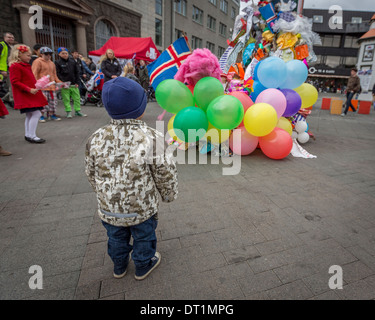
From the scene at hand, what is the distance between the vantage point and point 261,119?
162 inches

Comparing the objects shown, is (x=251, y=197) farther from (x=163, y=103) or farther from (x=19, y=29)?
(x=19, y=29)

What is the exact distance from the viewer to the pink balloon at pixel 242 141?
461 cm

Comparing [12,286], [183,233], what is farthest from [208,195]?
[12,286]

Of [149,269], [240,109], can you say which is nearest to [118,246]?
[149,269]

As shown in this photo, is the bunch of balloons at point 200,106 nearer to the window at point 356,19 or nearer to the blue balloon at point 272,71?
the blue balloon at point 272,71

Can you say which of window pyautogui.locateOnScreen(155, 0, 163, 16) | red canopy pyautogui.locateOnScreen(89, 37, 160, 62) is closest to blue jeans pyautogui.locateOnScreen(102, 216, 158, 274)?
red canopy pyautogui.locateOnScreen(89, 37, 160, 62)

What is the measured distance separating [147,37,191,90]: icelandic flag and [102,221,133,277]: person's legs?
149 inches

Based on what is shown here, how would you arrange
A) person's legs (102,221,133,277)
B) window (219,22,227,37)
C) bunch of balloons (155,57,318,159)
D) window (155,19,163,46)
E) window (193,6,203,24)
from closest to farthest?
person's legs (102,221,133,277) → bunch of balloons (155,57,318,159) → window (155,19,163,46) → window (193,6,203,24) → window (219,22,227,37)

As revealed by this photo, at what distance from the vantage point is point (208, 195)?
329 cm

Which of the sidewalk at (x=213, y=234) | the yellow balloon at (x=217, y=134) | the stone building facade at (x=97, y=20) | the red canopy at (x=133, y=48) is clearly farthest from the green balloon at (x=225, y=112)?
the stone building facade at (x=97, y=20)

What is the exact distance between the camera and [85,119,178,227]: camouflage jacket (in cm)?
164

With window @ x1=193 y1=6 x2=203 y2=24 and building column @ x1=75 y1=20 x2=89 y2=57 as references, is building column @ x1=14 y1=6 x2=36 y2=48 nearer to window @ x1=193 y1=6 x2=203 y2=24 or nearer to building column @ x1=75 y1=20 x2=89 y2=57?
building column @ x1=75 y1=20 x2=89 y2=57

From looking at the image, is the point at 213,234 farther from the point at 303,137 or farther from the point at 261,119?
the point at 303,137
